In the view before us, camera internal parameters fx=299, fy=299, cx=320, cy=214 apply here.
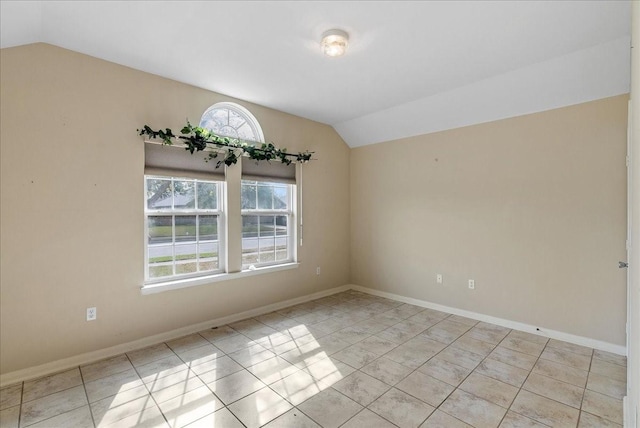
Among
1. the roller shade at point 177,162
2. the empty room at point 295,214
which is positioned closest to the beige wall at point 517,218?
the empty room at point 295,214

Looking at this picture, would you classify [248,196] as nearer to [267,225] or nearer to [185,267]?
[267,225]

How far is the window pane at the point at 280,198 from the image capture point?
167 inches

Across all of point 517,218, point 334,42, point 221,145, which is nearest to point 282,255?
point 221,145

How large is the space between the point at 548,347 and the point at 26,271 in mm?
4756

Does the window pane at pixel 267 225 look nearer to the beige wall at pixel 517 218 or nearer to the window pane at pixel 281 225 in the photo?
the window pane at pixel 281 225

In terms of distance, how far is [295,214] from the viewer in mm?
4375

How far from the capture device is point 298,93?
3.54m

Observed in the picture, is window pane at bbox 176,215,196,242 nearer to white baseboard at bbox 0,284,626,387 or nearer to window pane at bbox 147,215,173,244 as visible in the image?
window pane at bbox 147,215,173,244

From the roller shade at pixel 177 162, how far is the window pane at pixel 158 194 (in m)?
0.17

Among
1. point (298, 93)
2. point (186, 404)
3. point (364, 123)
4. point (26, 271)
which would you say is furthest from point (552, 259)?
point (26, 271)

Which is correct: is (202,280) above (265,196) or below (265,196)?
below

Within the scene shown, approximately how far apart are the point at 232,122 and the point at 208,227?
1.36 meters

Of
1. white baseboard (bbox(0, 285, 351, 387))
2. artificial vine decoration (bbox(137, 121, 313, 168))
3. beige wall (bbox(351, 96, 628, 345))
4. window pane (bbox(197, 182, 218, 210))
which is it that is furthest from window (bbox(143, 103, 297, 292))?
beige wall (bbox(351, 96, 628, 345))

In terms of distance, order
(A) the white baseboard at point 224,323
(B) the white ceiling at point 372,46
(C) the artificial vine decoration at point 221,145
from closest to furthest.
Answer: (B) the white ceiling at point 372,46 < (A) the white baseboard at point 224,323 < (C) the artificial vine decoration at point 221,145
